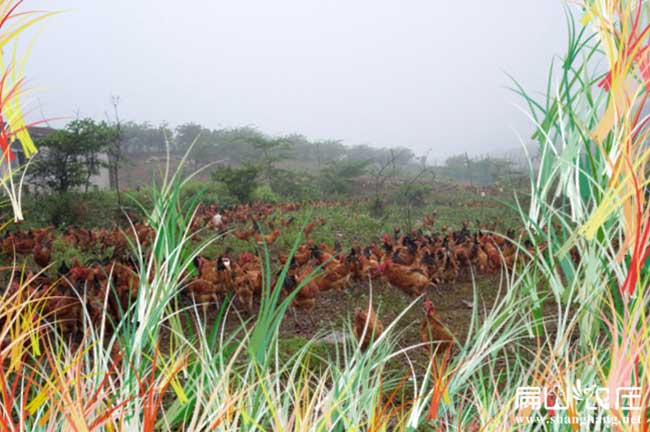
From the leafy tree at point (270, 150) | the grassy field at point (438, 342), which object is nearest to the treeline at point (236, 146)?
the leafy tree at point (270, 150)

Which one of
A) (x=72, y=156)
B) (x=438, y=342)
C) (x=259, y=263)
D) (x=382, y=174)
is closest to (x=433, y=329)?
(x=438, y=342)

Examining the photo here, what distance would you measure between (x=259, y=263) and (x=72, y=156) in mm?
820

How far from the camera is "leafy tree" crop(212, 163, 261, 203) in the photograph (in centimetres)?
185

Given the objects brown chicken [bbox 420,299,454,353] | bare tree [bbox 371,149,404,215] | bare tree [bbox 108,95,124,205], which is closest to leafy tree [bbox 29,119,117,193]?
bare tree [bbox 108,95,124,205]

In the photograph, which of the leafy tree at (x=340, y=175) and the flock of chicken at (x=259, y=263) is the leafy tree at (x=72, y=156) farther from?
the leafy tree at (x=340, y=175)

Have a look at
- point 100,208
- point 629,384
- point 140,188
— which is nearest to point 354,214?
point 140,188

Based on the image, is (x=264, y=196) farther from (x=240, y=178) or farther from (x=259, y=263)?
(x=259, y=263)

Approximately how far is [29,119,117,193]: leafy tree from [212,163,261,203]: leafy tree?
0.46 meters

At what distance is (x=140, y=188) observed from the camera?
1669 mm

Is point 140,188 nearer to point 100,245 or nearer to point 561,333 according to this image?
point 100,245

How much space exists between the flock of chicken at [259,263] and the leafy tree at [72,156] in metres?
0.19

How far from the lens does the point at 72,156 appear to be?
1712 millimetres

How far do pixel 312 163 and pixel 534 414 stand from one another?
4.56ft

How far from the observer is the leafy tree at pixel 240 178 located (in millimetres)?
1848
